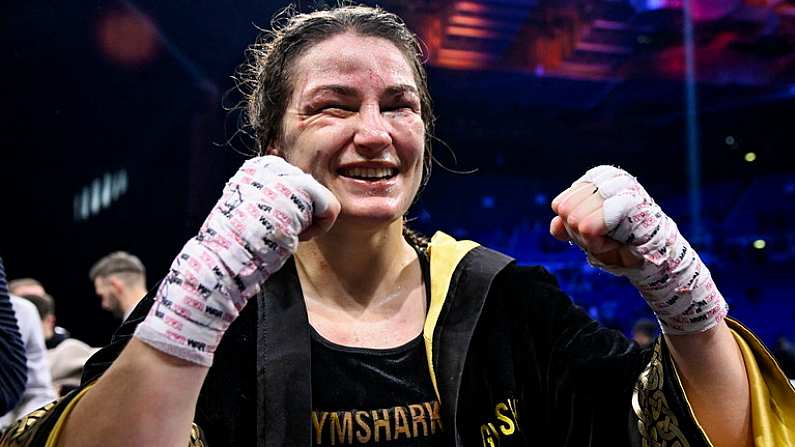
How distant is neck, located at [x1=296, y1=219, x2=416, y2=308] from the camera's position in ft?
3.74

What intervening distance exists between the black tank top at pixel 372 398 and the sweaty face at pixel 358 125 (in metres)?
0.20

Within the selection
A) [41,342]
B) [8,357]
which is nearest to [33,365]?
[41,342]

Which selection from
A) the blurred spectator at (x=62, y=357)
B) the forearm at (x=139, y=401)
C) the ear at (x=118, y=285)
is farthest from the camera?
the ear at (x=118, y=285)

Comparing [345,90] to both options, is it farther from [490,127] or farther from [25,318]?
[490,127]

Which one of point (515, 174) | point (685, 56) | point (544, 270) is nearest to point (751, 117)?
point (685, 56)

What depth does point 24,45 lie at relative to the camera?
5.71 meters

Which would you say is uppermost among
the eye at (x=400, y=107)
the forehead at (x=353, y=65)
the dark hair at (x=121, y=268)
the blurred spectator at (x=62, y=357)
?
the forehead at (x=353, y=65)

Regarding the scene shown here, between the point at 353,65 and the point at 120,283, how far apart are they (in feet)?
9.42

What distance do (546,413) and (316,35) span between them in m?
0.70

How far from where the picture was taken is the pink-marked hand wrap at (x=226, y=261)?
765 millimetres

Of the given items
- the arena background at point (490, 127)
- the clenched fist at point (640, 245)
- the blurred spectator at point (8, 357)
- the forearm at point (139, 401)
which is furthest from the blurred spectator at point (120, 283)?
the clenched fist at point (640, 245)

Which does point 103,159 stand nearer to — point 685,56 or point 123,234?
point 123,234

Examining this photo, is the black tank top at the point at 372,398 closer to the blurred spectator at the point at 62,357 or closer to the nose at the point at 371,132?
the nose at the point at 371,132

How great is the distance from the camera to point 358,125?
107 centimetres
